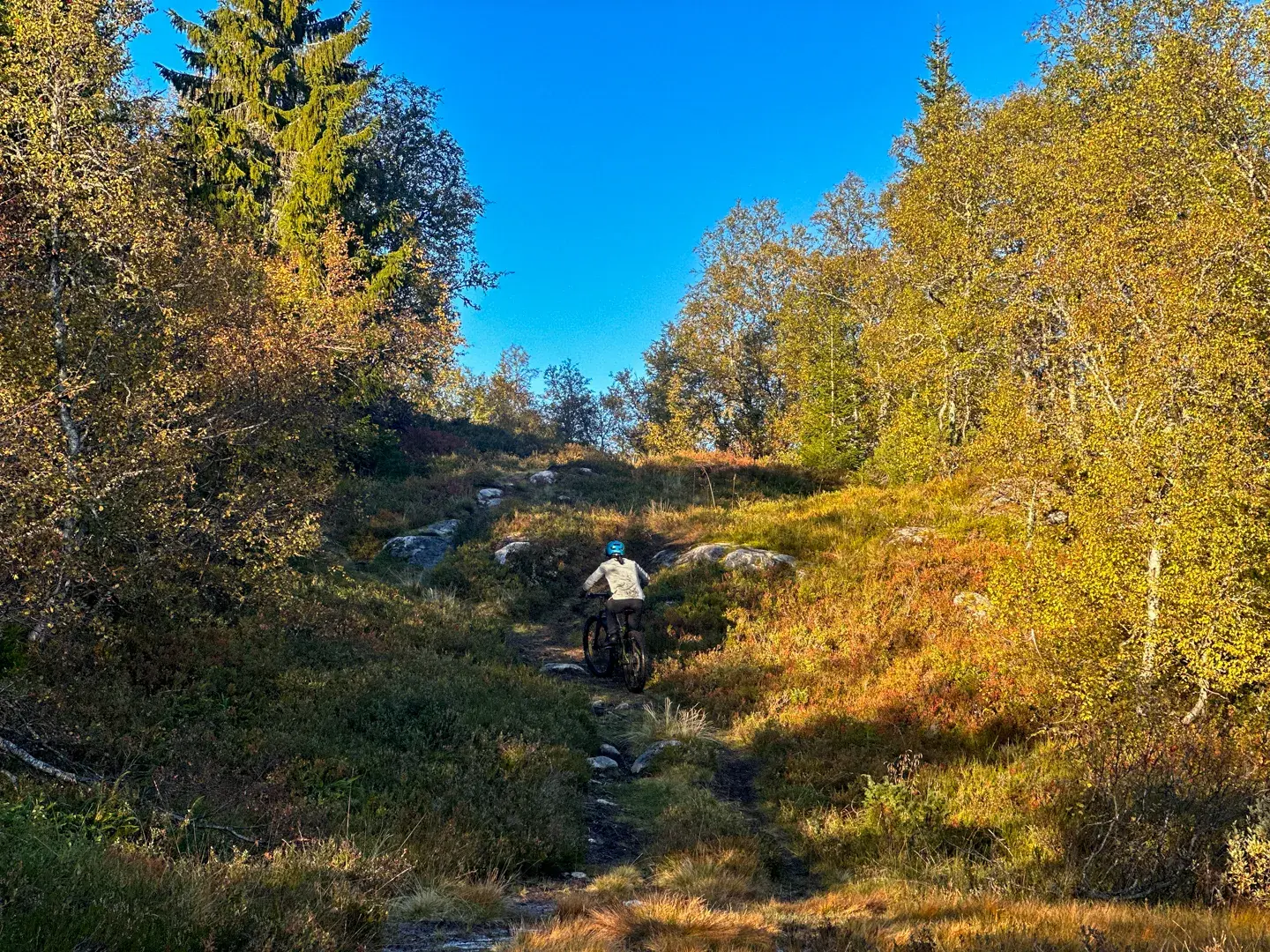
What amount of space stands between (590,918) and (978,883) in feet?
11.9

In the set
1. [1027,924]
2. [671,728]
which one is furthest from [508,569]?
[1027,924]

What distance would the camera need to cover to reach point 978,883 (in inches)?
244

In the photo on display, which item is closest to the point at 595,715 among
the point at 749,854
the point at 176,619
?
the point at 749,854

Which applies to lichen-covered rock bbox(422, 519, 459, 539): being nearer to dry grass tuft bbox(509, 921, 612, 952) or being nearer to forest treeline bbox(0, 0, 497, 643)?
forest treeline bbox(0, 0, 497, 643)

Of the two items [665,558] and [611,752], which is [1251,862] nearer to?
[611,752]

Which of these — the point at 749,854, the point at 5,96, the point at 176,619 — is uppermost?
the point at 5,96

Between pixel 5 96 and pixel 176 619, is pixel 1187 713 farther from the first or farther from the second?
pixel 5 96

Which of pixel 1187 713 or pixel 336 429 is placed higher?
pixel 336 429

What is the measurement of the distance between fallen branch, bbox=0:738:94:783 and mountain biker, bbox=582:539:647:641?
817 cm

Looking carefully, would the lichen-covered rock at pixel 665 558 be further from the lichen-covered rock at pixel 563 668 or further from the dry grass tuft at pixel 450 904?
the dry grass tuft at pixel 450 904

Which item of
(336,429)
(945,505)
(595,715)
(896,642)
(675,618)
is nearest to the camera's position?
(595,715)

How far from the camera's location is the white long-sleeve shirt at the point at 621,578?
1273cm

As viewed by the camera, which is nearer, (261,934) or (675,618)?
(261,934)

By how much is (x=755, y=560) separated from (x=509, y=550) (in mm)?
6394
